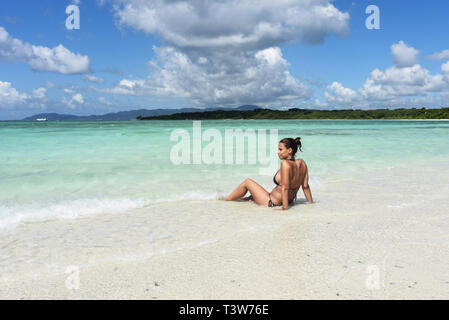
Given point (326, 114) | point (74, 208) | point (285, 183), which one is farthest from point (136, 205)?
point (326, 114)

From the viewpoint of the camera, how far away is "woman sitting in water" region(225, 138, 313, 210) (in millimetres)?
6160

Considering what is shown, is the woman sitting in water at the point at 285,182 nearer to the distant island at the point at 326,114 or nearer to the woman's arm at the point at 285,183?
the woman's arm at the point at 285,183

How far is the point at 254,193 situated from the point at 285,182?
839 millimetres

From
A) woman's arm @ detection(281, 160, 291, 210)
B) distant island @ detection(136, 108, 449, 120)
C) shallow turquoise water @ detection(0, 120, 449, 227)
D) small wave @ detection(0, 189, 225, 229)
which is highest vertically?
distant island @ detection(136, 108, 449, 120)

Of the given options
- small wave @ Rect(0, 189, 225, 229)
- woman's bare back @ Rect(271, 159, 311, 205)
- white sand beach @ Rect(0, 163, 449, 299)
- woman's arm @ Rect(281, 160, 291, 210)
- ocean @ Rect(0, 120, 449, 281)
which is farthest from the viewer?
woman's bare back @ Rect(271, 159, 311, 205)

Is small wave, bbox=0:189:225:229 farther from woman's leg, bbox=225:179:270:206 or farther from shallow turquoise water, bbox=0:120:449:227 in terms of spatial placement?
woman's leg, bbox=225:179:270:206

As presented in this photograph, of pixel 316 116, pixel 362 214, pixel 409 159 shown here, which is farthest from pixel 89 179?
pixel 316 116

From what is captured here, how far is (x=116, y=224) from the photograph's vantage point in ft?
17.9

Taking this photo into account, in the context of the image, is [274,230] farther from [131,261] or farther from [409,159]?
[409,159]

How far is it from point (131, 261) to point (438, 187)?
7.45 m

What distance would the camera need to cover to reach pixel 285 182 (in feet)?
20.2

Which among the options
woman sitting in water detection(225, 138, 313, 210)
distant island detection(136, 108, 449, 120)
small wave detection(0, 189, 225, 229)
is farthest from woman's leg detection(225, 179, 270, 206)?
distant island detection(136, 108, 449, 120)

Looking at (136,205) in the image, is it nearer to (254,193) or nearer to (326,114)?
(254,193)

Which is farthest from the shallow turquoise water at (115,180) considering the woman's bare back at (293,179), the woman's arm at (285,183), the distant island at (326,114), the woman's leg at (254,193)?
the distant island at (326,114)
